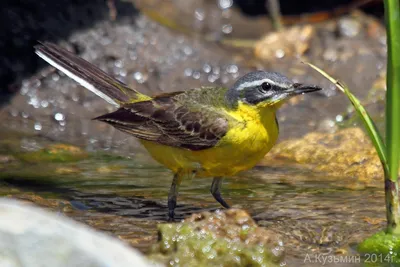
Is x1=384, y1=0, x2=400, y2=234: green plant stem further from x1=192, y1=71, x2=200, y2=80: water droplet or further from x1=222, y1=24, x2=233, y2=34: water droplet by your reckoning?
x1=222, y1=24, x2=233, y2=34: water droplet

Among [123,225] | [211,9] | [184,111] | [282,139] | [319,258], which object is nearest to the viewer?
[319,258]

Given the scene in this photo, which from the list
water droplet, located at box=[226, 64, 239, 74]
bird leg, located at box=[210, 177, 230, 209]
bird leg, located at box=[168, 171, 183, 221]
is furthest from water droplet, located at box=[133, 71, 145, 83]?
bird leg, located at box=[168, 171, 183, 221]

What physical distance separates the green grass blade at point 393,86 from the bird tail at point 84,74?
11.4 feet

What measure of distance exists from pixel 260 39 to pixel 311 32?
91 centimetres

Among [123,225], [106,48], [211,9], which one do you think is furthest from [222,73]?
[123,225]

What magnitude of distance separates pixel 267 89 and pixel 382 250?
1.99 metres

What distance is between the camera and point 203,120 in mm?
8219

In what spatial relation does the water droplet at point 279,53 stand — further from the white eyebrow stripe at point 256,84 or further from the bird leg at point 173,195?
the bird leg at point 173,195

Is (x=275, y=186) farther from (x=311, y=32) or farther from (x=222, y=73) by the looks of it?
(x=311, y=32)

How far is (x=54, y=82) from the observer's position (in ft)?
39.5

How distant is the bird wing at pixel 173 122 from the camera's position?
7961 millimetres

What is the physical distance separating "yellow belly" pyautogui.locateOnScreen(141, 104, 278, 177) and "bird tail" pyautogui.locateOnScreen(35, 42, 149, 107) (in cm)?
131

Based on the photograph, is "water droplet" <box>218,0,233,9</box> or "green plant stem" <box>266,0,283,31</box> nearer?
"green plant stem" <box>266,0,283,31</box>

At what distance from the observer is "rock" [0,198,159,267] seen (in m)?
4.87
